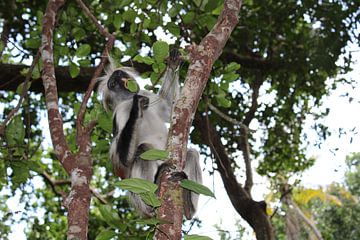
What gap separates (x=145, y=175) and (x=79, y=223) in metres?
1.98

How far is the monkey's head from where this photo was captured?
182 inches

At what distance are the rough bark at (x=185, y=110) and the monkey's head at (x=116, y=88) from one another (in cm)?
200

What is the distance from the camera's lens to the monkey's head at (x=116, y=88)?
4621 millimetres

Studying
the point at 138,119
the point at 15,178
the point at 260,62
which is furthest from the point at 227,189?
the point at 15,178

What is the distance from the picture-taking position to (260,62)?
678 cm

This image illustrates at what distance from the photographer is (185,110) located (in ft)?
7.19

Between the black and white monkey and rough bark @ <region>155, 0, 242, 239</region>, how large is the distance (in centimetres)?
94

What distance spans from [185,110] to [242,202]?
378 cm

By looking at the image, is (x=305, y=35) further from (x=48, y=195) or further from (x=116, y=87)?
(x=48, y=195)

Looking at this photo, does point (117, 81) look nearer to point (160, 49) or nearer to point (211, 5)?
point (211, 5)

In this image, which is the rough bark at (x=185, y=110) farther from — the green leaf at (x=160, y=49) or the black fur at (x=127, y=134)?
the black fur at (x=127, y=134)

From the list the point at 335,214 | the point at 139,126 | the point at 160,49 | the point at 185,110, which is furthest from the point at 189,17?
the point at 335,214

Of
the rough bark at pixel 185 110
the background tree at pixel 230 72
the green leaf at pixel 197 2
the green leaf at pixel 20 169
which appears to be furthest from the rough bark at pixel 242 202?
the rough bark at pixel 185 110

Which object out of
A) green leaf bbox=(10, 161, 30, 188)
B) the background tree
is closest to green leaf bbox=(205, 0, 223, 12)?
the background tree
